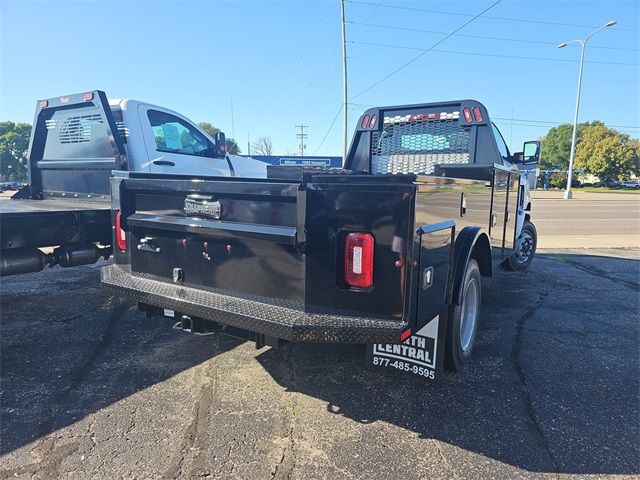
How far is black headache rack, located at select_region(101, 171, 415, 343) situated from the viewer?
2.47 meters

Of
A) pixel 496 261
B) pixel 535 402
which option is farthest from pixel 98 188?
pixel 535 402

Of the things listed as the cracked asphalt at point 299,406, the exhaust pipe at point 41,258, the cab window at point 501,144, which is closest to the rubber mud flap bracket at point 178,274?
the cracked asphalt at point 299,406

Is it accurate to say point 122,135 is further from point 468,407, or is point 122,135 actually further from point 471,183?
point 468,407

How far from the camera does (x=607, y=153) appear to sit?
212 ft

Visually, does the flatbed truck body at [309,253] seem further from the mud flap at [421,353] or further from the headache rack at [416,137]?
the headache rack at [416,137]

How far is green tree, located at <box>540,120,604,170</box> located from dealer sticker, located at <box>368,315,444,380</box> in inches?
3504

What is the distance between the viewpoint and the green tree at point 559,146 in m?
81.8

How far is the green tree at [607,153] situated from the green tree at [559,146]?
1179 centimetres

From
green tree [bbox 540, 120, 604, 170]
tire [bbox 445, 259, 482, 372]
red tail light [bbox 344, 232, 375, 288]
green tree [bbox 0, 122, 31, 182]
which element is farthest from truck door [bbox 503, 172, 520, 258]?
green tree [bbox 540, 120, 604, 170]

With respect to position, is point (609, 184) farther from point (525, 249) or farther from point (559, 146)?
point (525, 249)

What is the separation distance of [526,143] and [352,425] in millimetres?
4785

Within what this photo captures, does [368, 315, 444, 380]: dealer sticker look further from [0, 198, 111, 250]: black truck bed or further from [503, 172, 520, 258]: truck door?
[0, 198, 111, 250]: black truck bed

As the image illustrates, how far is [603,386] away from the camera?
342 centimetres

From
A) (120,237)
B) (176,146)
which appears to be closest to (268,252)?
(120,237)
